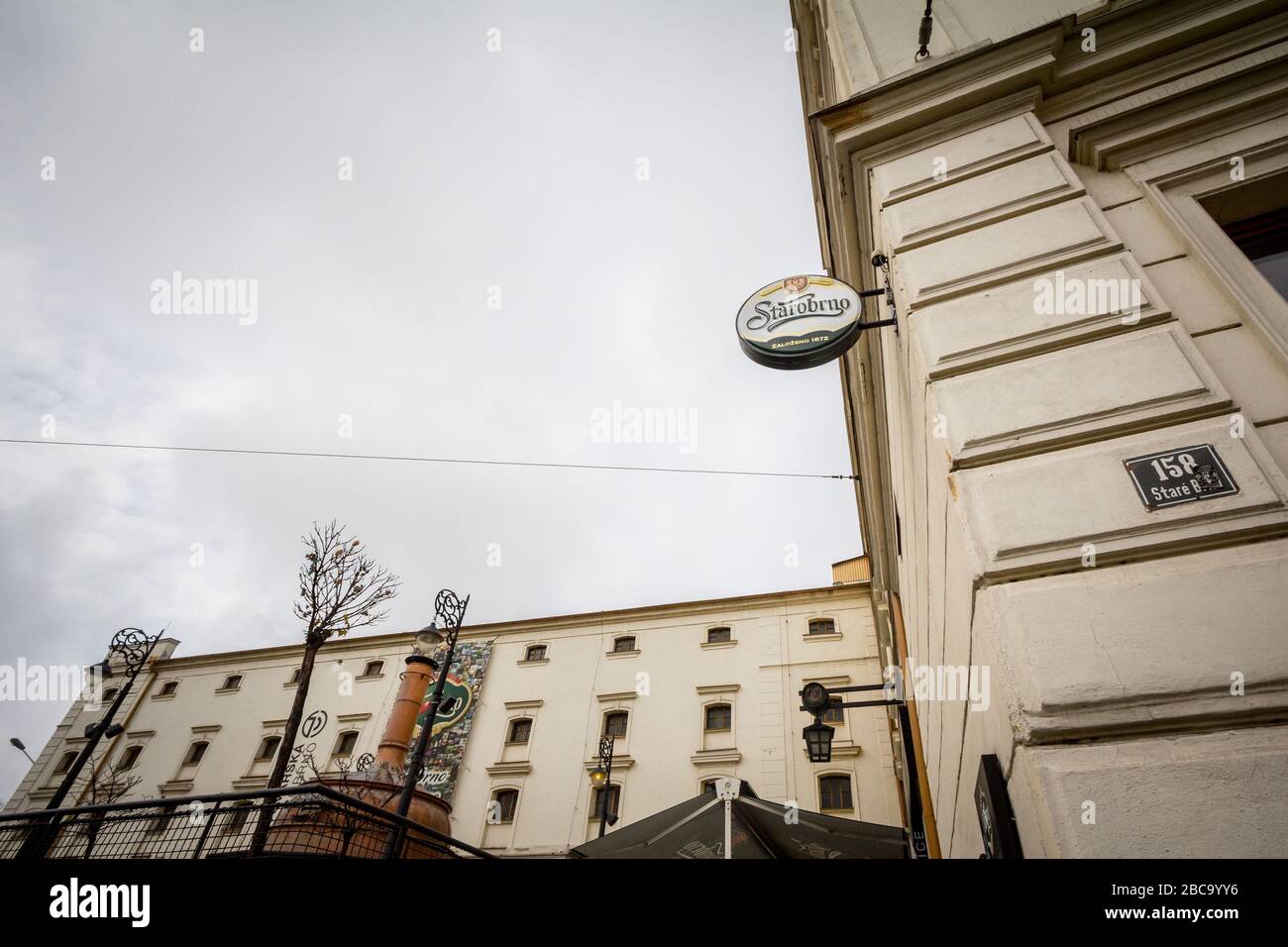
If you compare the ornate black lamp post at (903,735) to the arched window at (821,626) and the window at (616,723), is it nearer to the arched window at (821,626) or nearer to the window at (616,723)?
the arched window at (821,626)

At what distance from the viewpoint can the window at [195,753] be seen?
29.2 m

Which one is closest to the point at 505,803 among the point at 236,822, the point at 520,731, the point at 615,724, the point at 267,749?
the point at 520,731

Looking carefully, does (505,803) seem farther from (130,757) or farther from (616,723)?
(130,757)

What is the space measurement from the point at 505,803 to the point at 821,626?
1487cm

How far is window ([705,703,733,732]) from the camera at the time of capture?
22.8 m

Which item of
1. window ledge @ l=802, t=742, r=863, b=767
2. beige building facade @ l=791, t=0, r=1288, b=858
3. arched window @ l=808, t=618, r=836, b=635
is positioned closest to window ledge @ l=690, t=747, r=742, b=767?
window ledge @ l=802, t=742, r=863, b=767

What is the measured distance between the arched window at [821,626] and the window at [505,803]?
13862 millimetres

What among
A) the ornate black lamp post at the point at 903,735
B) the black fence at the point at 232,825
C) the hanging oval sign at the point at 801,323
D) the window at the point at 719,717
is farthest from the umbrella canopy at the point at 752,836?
the window at the point at 719,717

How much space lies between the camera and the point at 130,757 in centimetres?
3102

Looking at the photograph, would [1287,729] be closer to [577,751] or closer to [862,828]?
[862,828]

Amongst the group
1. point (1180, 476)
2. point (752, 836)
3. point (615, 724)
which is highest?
point (1180, 476)

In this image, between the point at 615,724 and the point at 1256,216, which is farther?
the point at 615,724
